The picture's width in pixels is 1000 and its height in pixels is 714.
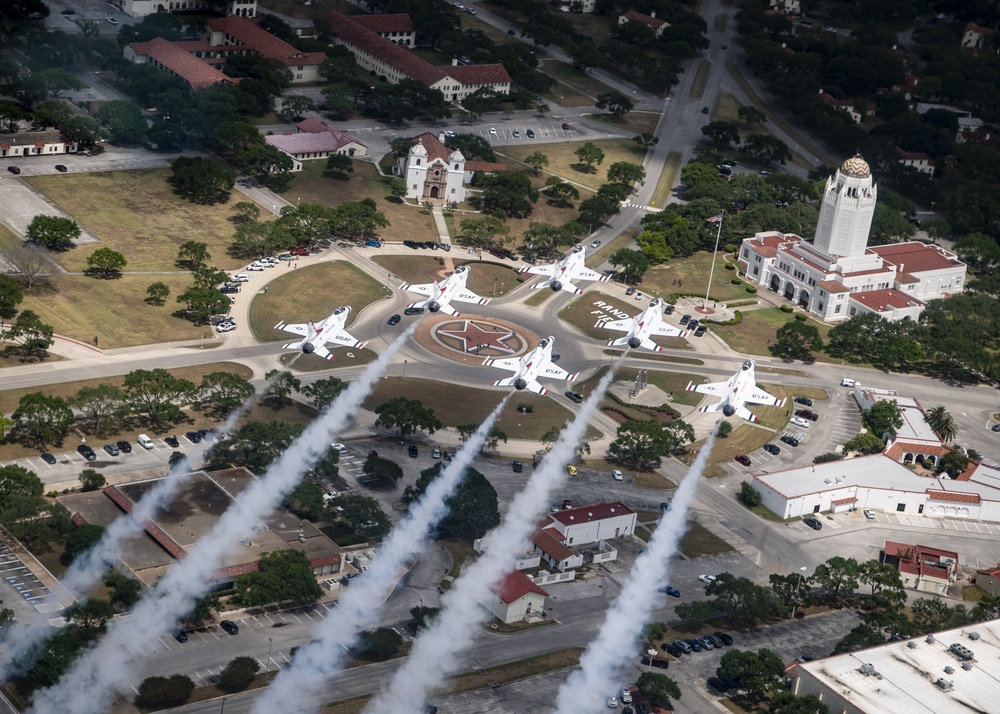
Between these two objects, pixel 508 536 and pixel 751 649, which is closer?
pixel 751 649

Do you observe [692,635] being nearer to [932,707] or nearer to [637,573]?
[637,573]

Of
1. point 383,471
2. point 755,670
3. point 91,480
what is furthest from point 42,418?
point 755,670

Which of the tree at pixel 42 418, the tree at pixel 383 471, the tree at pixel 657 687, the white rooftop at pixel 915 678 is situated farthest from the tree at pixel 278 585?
the white rooftop at pixel 915 678

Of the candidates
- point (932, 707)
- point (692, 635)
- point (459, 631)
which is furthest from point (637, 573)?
point (932, 707)

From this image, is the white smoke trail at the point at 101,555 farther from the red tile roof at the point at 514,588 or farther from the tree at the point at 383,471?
the red tile roof at the point at 514,588

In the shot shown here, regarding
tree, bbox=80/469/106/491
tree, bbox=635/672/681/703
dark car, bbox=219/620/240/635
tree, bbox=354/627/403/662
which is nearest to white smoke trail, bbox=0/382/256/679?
tree, bbox=80/469/106/491
